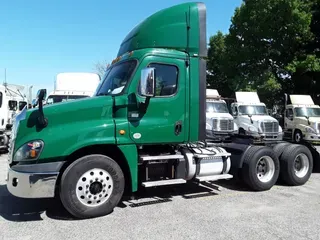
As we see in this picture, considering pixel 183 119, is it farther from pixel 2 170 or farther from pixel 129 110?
pixel 2 170

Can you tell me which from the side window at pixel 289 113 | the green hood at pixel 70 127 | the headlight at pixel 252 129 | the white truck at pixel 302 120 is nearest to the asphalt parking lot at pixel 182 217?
the green hood at pixel 70 127

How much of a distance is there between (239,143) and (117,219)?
12.3 feet

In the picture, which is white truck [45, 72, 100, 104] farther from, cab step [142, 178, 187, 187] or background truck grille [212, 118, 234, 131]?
cab step [142, 178, 187, 187]

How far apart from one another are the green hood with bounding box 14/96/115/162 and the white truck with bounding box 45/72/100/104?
10.1m

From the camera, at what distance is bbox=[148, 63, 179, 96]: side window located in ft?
19.9

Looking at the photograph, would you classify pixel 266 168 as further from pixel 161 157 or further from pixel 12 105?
pixel 12 105

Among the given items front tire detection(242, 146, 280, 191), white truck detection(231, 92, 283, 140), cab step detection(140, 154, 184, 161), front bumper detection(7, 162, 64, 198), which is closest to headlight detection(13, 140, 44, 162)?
front bumper detection(7, 162, 64, 198)

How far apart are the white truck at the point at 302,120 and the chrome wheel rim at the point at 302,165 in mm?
11020

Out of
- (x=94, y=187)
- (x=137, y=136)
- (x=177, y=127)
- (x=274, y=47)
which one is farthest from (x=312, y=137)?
(x=94, y=187)

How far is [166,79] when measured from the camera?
6.13 m

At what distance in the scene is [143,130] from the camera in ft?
19.4

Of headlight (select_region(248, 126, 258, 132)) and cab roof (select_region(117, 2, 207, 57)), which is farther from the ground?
cab roof (select_region(117, 2, 207, 57))

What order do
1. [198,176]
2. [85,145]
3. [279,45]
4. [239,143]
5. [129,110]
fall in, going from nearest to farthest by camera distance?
1. [85,145]
2. [129,110]
3. [198,176]
4. [239,143]
5. [279,45]

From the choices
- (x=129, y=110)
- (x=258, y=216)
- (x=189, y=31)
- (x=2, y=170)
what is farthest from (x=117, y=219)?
(x=2, y=170)
